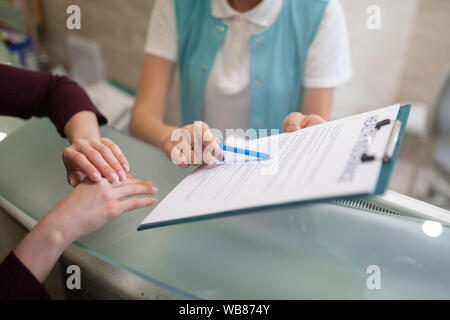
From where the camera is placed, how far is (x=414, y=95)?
198 centimetres

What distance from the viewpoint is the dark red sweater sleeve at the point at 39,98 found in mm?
667

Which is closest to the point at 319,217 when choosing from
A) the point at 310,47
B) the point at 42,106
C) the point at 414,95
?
the point at 310,47

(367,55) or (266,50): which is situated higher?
(266,50)

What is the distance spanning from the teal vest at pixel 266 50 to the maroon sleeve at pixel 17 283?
1.66ft

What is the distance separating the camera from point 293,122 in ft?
1.97

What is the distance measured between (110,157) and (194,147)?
0.12 meters

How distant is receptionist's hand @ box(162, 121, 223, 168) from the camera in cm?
51

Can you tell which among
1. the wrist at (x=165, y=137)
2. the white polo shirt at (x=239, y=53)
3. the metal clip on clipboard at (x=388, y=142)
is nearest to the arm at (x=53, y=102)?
the wrist at (x=165, y=137)

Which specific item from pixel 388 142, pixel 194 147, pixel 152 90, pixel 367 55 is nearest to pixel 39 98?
pixel 152 90

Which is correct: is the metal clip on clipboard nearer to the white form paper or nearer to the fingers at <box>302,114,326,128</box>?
the white form paper

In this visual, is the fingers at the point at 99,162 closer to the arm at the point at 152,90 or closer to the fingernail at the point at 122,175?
the fingernail at the point at 122,175

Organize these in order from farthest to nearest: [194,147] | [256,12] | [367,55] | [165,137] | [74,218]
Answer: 1. [367,55]
2. [256,12]
3. [165,137]
4. [194,147]
5. [74,218]

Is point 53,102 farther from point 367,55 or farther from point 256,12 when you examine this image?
point 367,55

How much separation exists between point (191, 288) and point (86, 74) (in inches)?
55.3
